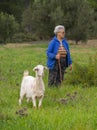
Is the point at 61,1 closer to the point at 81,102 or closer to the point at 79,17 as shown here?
the point at 79,17

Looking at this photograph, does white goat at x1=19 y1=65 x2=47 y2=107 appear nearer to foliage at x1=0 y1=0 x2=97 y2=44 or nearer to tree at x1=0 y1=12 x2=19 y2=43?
tree at x1=0 y1=12 x2=19 y2=43

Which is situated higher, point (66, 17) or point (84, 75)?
point (84, 75)

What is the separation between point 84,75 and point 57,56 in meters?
1.93

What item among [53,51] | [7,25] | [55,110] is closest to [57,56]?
[53,51]

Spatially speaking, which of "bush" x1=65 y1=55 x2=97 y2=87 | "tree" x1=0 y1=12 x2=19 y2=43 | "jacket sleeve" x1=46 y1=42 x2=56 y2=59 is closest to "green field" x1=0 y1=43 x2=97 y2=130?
"bush" x1=65 y1=55 x2=97 y2=87

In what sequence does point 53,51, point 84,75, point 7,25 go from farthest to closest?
point 7,25, point 84,75, point 53,51

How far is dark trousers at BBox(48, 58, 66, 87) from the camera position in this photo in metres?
14.1

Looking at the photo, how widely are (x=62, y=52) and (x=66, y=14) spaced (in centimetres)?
4505

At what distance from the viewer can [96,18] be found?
68.0 meters

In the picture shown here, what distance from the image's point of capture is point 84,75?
15305 millimetres

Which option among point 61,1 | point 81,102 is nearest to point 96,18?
point 61,1

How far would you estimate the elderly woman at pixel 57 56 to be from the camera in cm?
1375

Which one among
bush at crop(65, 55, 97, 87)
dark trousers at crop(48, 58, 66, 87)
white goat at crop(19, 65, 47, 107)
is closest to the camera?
white goat at crop(19, 65, 47, 107)

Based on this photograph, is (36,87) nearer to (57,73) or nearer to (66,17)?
(57,73)
